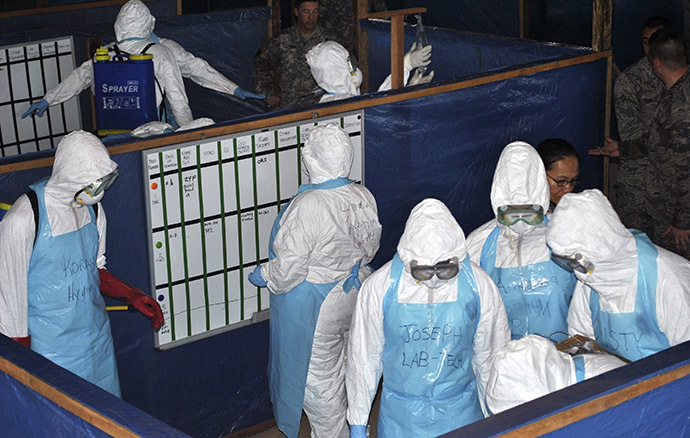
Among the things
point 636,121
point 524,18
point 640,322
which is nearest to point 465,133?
point 636,121

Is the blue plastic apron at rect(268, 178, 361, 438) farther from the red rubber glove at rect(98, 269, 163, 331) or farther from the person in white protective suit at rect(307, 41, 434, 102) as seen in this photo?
the person in white protective suit at rect(307, 41, 434, 102)

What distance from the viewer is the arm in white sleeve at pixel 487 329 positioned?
3.05 m

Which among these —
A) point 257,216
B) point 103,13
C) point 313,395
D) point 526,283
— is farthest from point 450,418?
point 103,13

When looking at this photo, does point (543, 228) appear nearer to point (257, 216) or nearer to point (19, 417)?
point (257, 216)

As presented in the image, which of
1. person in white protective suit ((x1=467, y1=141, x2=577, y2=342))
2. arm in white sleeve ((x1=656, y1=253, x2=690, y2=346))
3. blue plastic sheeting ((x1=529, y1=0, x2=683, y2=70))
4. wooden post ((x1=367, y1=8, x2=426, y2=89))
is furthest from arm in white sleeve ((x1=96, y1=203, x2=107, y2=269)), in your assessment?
blue plastic sheeting ((x1=529, y1=0, x2=683, y2=70))

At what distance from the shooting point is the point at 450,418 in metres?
3.11

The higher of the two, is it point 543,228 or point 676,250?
point 543,228

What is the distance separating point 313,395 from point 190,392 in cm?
53

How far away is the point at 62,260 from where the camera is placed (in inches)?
128

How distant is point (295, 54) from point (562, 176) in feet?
8.80

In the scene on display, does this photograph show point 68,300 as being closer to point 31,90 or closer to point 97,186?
point 97,186

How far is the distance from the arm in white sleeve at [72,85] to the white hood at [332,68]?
1.33 m

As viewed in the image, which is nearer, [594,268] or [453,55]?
[594,268]

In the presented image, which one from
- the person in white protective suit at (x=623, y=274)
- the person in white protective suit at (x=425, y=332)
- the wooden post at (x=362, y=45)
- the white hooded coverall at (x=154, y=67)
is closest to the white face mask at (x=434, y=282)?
the person in white protective suit at (x=425, y=332)
